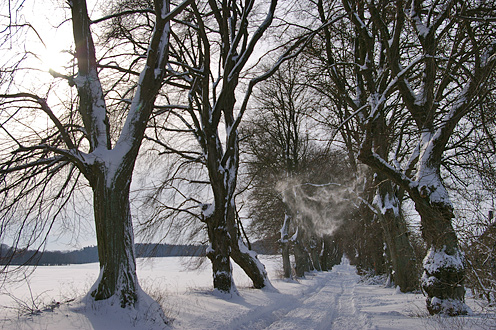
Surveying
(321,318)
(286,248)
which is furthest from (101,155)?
(286,248)

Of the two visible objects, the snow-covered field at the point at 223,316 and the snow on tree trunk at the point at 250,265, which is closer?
the snow-covered field at the point at 223,316

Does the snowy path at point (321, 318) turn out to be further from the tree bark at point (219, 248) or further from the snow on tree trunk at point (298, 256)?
the snow on tree trunk at point (298, 256)

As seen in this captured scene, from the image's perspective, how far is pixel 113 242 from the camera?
5.70 m

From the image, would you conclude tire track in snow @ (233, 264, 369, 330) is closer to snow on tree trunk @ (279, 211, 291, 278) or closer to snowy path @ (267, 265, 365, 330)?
snowy path @ (267, 265, 365, 330)

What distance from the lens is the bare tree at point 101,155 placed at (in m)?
5.54

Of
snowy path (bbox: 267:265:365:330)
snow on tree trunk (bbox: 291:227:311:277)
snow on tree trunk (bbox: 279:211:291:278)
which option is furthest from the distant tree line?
snow on tree trunk (bbox: 291:227:311:277)

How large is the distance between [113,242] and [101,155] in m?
1.58

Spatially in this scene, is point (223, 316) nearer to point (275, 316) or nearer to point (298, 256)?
point (275, 316)

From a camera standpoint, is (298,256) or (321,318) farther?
(298,256)

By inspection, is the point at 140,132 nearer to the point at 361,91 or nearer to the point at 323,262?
the point at 361,91

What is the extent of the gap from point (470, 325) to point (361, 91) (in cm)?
736

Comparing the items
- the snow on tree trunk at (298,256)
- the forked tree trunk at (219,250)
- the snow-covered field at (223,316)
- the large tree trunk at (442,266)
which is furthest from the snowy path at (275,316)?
the snow on tree trunk at (298,256)

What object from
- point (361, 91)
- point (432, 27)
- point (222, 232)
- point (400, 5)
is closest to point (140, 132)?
point (222, 232)

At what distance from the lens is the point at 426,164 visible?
6.82 meters
